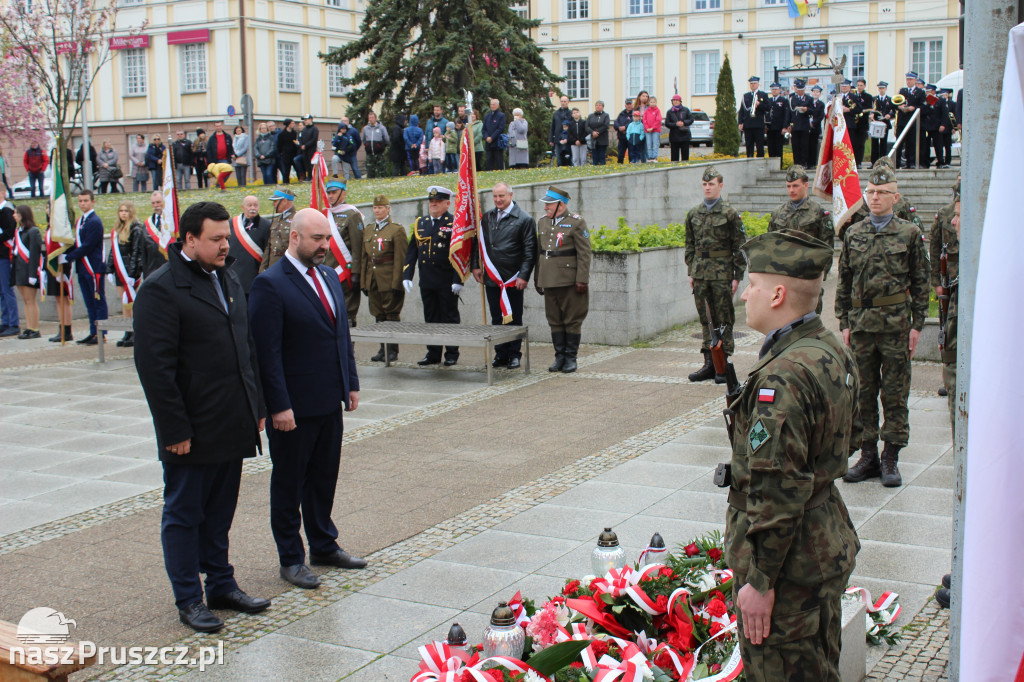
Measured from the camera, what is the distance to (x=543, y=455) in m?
8.48

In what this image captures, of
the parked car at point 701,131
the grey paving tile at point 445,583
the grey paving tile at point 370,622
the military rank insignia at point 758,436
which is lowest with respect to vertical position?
the grey paving tile at point 370,622

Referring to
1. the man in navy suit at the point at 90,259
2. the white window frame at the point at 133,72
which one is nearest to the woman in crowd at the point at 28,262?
the man in navy suit at the point at 90,259

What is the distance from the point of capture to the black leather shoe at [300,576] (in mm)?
5676

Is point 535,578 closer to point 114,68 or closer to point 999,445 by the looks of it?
point 999,445

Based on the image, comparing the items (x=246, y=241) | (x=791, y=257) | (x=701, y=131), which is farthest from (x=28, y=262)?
(x=701, y=131)

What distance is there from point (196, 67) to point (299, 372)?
41873mm

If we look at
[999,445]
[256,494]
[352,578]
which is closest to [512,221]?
[256,494]

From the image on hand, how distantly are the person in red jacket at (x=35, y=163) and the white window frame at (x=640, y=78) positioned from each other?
2691 cm

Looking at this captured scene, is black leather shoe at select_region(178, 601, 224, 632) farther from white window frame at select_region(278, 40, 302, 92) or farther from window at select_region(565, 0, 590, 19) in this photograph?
window at select_region(565, 0, 590, 19)

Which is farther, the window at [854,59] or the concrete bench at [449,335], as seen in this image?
the window at [854,59]

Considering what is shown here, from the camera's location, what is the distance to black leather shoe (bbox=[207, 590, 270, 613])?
209 inches

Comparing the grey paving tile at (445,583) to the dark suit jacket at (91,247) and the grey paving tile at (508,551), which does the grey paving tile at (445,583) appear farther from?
the dark suit jacket at (91,247)

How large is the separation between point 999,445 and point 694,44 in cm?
4828

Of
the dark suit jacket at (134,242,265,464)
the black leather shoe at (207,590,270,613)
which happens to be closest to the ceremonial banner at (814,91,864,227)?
the dark suit jacket at (134,242,265,464)
